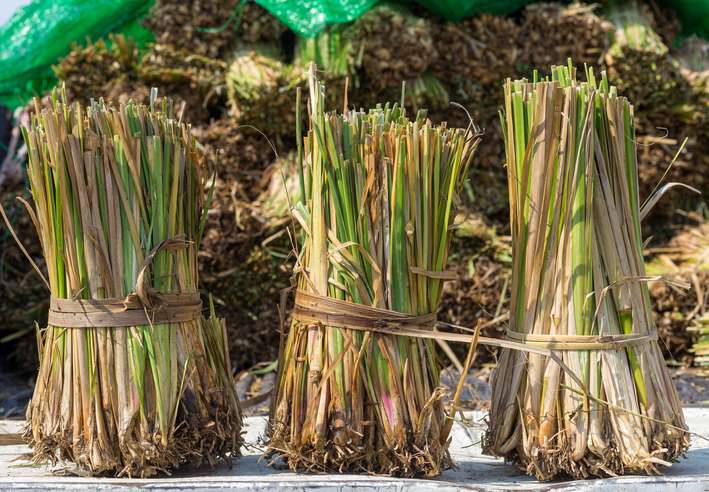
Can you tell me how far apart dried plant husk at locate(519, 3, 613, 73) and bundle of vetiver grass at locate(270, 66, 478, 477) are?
1.98 metres

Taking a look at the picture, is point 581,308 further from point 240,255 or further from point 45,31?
point 45,31

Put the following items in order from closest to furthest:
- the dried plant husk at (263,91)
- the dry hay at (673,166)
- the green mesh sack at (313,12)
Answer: the green mesh sack at (313,12)
the dried plant husk at (263,91)
the dry hay at (673,166)

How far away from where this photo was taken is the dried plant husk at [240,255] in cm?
330

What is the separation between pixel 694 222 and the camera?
3.78 metres

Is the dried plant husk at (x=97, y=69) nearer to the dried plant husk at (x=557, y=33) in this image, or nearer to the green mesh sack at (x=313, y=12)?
the green mesh sack at (x=313, y=12)

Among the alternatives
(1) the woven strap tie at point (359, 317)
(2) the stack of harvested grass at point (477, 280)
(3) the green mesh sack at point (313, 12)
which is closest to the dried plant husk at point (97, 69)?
(3) the green mesh sack at point (313, 12)

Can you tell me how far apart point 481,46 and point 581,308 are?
2085 mm

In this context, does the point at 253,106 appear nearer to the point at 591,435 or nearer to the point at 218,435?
the point at 218,435

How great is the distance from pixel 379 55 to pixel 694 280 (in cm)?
155

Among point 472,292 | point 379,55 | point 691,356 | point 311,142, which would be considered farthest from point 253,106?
point 691,356

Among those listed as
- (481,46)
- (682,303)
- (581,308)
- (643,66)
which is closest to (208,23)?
(481,46)

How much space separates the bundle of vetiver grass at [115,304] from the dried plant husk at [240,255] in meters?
1.72

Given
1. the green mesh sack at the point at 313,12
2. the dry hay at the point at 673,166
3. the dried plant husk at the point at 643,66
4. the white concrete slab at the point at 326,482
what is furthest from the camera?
the dry hay at the point at 673,166

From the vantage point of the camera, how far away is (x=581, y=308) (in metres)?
1.49
